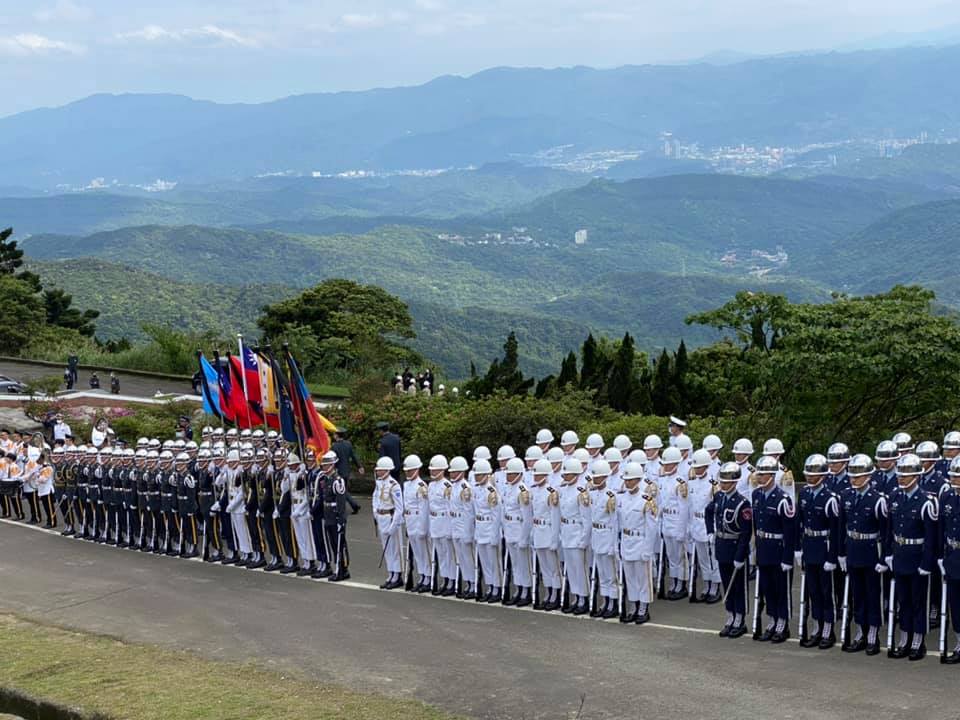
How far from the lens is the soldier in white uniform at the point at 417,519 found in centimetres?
1791

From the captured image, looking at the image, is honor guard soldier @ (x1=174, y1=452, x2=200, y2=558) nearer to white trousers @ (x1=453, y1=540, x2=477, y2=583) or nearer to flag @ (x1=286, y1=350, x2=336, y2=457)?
flag @ (x1=286, y1=350, x2=336, y2=457)

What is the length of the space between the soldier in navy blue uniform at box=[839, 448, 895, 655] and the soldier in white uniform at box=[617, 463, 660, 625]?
2.61m

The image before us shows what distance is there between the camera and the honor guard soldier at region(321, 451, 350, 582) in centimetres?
1870

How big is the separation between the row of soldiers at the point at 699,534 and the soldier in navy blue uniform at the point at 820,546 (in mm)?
14

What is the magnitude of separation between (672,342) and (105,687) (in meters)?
145

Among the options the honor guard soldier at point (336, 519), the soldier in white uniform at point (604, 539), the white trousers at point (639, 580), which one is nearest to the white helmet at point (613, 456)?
the soldier in white uniform at point (604, 539)

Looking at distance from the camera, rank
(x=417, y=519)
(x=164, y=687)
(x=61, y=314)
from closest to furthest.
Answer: (x=164, y=687)
(x=417, y=519)
(x=61, y=314)

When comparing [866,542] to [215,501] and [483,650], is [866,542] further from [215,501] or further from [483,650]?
[215,501]

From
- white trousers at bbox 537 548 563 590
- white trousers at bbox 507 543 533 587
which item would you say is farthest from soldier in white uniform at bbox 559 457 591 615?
white trousers at bbox 507 543 533 587

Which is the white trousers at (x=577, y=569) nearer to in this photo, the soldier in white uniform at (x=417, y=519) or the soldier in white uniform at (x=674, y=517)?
the soldier in white uniform at (x=674, y=517)

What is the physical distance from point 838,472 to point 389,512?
22.2 ft

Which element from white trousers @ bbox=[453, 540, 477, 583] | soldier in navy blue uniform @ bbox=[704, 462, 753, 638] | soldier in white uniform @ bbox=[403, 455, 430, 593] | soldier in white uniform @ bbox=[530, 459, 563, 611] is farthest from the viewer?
soldier in white uniform @ bbox=[403, 455, 430, 593]

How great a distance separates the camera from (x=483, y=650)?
14148mm

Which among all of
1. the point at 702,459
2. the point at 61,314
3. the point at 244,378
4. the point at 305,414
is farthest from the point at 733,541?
the point at 61,314
